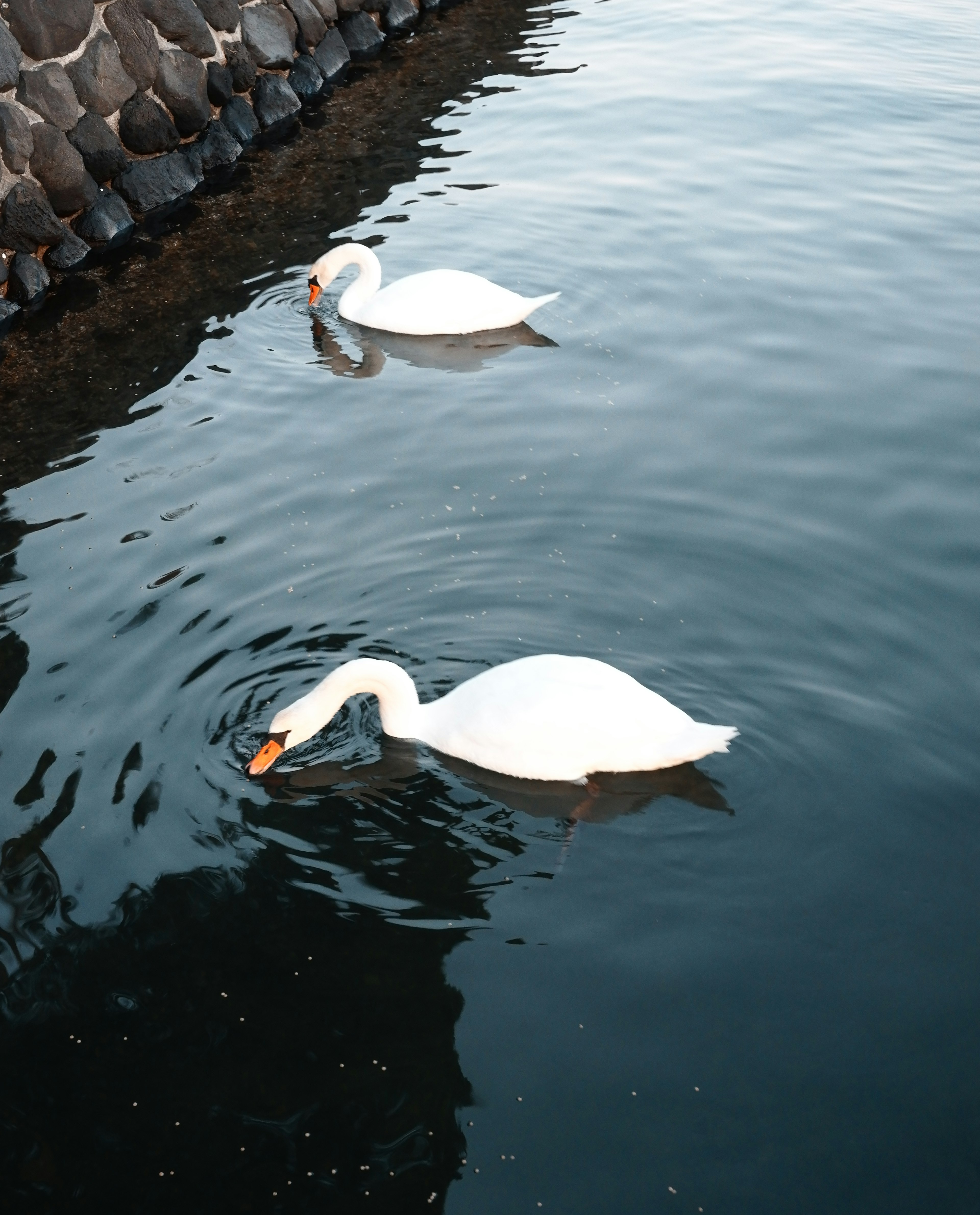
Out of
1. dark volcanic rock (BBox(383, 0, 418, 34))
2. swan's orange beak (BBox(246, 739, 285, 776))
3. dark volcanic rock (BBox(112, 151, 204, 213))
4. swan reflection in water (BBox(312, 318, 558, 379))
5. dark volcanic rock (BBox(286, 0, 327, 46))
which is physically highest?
dark volcanic rock (BBox(286, 0, 327, 46))

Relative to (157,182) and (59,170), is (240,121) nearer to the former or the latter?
(157,182)

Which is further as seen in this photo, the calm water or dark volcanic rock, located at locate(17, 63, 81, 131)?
dark volcanic rock, located at locate(17, 63, 81, 131)

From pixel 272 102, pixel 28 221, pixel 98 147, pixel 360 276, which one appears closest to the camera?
pixel 360 276

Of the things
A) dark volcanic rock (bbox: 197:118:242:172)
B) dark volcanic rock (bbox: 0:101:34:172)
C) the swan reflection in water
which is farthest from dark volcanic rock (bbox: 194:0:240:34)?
the swan reflection in water

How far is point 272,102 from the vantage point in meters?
14.5

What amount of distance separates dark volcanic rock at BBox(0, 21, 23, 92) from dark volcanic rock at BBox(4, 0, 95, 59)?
150mm

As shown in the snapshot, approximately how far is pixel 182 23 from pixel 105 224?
2.76 metres

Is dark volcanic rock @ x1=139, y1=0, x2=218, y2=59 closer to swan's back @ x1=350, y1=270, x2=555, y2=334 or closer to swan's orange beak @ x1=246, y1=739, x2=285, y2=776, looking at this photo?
swan's back @ x1=350, y1=270, x2=555, y2=334

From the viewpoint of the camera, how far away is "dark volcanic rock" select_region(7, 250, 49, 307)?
35.1ft

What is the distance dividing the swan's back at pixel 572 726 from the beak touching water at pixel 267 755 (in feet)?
2.36

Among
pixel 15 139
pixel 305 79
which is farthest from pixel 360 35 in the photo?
pixel 15 139

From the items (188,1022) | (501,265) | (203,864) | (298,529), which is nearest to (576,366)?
(501,265)

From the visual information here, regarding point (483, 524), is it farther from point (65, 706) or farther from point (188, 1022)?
point (188, 1022)

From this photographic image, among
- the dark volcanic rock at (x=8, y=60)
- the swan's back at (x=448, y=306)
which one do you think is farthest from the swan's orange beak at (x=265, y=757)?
the dark volcanic rock at (x=8, y=60)
